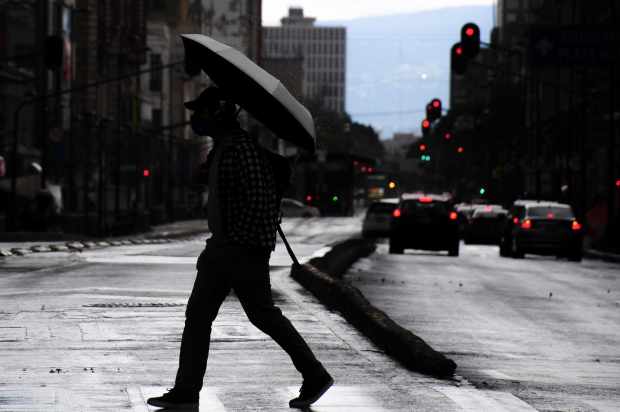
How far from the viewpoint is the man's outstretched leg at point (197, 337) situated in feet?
21.7

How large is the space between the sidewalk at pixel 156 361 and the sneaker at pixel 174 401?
0.08 m

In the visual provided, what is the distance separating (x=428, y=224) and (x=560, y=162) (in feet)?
62.0

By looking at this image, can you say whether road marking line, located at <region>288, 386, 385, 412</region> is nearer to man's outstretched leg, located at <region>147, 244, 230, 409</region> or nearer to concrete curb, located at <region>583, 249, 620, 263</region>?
man's outstretched leg, located at <region>147, 244, 230, 409</region>

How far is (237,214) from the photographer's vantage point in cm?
669

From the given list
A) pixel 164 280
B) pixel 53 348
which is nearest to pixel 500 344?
pixel 53 348

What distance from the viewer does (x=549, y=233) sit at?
32.1 metres

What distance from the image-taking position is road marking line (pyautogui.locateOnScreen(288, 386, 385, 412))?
6.81m

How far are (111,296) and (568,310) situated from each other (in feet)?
18.2

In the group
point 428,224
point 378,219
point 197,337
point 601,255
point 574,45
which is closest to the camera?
point 197,337

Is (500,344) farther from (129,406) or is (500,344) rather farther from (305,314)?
(129,406)

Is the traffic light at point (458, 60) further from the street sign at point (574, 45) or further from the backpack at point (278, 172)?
the backpack at point (278, 172)

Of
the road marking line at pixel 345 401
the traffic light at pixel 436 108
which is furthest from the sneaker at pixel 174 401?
the traffic light at pixel 436 108

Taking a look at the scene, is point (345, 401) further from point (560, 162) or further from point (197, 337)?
point (560, 162)

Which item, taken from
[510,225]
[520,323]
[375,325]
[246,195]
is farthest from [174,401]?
[510,225]
